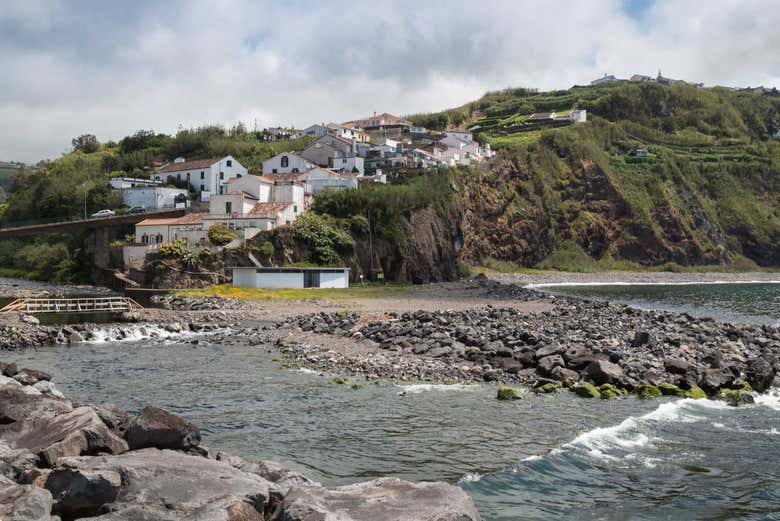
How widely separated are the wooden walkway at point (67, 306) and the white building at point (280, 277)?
14.2m

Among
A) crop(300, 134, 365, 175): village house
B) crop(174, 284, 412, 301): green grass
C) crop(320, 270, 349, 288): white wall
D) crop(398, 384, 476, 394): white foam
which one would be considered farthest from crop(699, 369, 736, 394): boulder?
crop(300, 134, 365, 175): village house

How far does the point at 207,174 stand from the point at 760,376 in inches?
3321

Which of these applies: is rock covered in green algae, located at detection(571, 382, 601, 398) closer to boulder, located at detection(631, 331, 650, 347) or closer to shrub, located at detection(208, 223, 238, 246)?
boulder, located at detection(631, 331, 650, 347)

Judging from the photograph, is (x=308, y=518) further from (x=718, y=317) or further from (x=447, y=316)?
(x=718, y=317)

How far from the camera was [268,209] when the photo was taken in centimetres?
7262

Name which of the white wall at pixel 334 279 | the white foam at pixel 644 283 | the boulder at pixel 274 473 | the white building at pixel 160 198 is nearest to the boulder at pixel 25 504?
the boulder at pixel 274 473

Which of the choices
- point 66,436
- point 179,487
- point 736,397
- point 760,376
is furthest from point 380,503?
point 760,376

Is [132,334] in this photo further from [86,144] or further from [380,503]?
[86,144]

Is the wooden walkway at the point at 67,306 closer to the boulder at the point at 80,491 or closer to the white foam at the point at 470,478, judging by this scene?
the white foam at the point at 470,478

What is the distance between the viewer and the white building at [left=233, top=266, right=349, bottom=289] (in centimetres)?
6128

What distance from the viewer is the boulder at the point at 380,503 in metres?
9.18

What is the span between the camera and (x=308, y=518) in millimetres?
8922

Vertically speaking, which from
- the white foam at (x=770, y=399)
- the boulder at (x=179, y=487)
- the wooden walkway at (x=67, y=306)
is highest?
the wooden walkway at (x=67, y=306)

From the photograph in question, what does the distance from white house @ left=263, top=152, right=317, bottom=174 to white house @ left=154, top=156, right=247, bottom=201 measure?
4.79m
